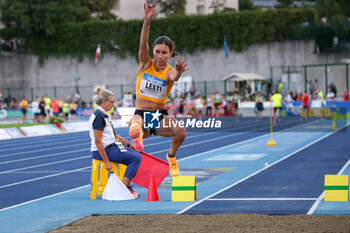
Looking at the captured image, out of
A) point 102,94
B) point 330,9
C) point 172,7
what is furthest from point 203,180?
point 330,9

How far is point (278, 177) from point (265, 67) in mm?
40781

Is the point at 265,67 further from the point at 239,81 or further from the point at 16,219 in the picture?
the point at 16,219

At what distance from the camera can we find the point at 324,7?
90188 mm

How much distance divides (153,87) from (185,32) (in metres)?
50.7

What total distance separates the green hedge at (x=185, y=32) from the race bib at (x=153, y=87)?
1779 inches

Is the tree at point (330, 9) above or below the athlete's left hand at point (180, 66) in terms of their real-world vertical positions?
above

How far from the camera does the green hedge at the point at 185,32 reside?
54938 mm

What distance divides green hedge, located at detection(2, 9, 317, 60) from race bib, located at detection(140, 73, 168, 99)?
4519cm

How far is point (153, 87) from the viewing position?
23.2 feet

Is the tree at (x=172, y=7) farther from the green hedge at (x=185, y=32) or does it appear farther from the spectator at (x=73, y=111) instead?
the spectator at (x=73, y=111)

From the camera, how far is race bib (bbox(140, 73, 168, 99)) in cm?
707

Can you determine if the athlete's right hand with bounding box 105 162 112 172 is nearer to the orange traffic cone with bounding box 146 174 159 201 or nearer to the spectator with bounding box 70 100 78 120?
the orange traffic cone with bounding box 146 174 159 201

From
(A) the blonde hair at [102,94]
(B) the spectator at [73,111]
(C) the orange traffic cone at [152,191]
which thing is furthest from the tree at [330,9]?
(A) the blonde hair at [102,94]

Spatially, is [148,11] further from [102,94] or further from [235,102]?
[235,102]
